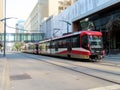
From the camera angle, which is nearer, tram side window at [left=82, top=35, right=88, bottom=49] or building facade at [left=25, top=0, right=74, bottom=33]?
tram side window at [left=82, top=35, right=88, bottom=49]

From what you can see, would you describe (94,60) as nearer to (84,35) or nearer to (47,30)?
(84,35)

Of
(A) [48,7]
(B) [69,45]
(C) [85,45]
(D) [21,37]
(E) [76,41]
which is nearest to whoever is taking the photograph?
(C) [85,45]

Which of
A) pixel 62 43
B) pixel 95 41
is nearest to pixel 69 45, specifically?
pixel 62 43

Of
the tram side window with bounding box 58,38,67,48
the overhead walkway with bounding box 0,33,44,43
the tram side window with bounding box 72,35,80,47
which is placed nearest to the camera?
the tram side window with bounding box 72,35,80,47

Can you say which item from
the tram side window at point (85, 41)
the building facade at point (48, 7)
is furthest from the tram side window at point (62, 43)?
the building facade at point (48, 7)

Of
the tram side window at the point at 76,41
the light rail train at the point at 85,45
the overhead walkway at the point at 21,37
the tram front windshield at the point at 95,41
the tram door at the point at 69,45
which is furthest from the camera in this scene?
the overhead walkway at the point at 21,37

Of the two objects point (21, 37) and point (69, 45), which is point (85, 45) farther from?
point (21, 37)

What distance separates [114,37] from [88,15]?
9091 mm

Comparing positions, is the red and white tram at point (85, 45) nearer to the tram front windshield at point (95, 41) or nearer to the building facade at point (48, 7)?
the tram front windshield at point (95, 41)

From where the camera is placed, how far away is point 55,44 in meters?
44.2

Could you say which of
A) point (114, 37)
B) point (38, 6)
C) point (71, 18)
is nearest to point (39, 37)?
point (38, 6)

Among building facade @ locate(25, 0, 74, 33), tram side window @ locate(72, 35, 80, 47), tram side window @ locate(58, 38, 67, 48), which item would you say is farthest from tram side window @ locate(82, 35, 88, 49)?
building facade @ locate(25, 0, 74, 33)

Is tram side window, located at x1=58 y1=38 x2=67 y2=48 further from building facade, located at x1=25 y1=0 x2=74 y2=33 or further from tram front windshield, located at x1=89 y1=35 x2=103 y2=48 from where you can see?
building facade, located at x1=25 y1=0 x2=74 y2=33

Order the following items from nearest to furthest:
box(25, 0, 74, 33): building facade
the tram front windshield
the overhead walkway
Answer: the tram front windshield, the overhead walkway, box(25, 0, 74, 33): building facade
